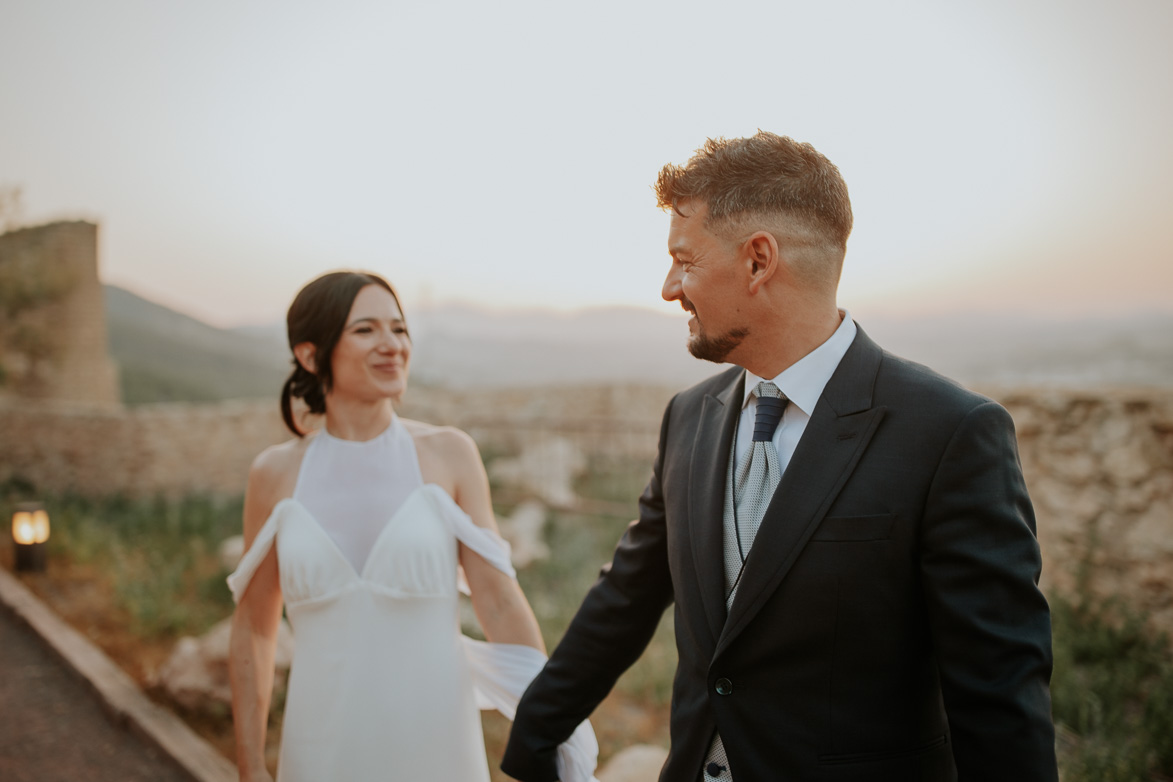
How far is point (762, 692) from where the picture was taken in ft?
4.67

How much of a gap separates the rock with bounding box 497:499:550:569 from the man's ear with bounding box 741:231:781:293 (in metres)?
6.02

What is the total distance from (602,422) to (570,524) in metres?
1.47

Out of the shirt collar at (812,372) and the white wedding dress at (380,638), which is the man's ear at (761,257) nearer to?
the shirt collar at (812,372)

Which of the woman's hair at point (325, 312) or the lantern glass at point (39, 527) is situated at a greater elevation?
the woman's hair at point (325, 312)

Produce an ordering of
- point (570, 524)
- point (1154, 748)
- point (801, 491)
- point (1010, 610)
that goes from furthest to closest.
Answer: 1. point (570, 524)
2. point (1154, 748)
3. point (801, 491)
4. point (1010, 610)

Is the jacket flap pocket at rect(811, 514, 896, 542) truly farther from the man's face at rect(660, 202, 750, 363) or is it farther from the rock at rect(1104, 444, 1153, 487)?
the rock at rect(1104, 444, 1153, 487)

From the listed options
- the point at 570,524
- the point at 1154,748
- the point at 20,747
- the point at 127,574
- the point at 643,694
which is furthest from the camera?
the point at 570,524

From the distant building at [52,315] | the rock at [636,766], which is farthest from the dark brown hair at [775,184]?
the distant building at [52,315]

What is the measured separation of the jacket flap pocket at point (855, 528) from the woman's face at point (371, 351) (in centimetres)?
156

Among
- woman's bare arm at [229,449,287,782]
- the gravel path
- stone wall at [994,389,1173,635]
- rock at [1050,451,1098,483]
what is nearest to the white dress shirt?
woman's bare arm at [229,449,287,782]

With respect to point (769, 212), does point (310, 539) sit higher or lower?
lower

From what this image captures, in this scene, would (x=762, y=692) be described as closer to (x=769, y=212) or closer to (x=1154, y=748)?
(x=769, y=212)

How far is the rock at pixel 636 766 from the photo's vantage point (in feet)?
10.7

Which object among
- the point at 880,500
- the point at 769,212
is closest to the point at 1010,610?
the point at 880,500
